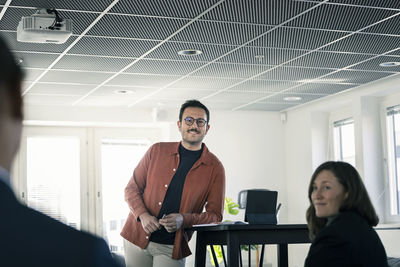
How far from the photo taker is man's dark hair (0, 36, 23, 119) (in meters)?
0.41

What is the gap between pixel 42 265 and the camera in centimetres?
41

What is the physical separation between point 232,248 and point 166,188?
0.52 metres

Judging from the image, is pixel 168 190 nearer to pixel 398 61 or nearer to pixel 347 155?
pixel 398 61

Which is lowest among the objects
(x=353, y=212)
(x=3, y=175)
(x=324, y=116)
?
(x=353, y=212)

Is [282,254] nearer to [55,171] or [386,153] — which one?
[386,153]

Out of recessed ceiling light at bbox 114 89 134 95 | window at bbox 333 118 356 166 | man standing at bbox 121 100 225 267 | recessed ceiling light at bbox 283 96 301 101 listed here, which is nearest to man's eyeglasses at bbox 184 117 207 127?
man standing at bbox 121 100 225 267

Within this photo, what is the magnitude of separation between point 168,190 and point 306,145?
18.8ft

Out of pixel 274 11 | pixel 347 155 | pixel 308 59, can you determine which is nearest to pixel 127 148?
pixel 347 155

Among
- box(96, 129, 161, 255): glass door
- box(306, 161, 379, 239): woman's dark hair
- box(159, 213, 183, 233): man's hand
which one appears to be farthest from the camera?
box(96, 129, 161, 255): glass door

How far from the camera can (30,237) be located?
409 mm

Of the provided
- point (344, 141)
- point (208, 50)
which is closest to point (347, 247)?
point (208, 50)

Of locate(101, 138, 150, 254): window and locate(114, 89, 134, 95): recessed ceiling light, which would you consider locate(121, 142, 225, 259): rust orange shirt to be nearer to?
locate(114, 89, 134, 95): recessed ceiling light

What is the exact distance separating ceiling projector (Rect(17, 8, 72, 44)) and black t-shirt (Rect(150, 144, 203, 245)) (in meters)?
1.62

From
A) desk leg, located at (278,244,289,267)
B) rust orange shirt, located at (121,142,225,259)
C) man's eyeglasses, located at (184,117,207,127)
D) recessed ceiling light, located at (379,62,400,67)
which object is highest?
recessed ceiling light, located at (379,62,400,67)
